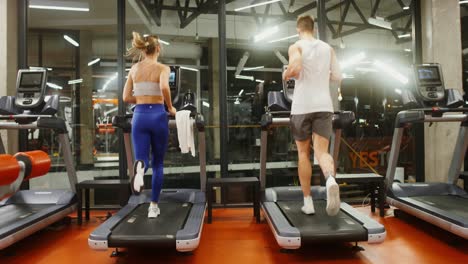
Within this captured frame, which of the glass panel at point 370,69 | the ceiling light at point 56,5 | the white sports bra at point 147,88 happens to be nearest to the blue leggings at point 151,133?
the white sports bra at point 147,88

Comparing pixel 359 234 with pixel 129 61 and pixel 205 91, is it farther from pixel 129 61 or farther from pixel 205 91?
pixel 205 91

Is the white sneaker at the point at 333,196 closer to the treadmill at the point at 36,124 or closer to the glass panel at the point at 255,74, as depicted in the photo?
the treadmill at the point at 36,124

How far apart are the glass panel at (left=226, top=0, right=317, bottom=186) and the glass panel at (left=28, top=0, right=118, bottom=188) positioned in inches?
102

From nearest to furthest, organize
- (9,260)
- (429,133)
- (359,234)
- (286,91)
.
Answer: (359,234) < (9,260) < (286,91) < (429,133)

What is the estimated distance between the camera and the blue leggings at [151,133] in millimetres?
2963

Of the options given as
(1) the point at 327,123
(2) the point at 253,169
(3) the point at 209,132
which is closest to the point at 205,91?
(3) the point at 209,132

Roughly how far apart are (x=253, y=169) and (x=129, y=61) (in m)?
3.58

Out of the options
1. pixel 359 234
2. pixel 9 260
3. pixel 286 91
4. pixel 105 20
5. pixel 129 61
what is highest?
pixel 105 20

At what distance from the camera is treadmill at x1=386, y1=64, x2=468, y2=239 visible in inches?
143

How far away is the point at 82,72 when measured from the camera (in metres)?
7.98

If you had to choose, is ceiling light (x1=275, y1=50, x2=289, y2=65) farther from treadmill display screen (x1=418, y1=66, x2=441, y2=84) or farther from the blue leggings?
the blue leggings

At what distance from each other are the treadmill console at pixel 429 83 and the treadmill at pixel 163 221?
8.73ft

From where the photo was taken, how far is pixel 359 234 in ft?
8.43

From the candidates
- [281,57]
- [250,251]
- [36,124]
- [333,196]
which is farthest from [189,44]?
[333,196]
